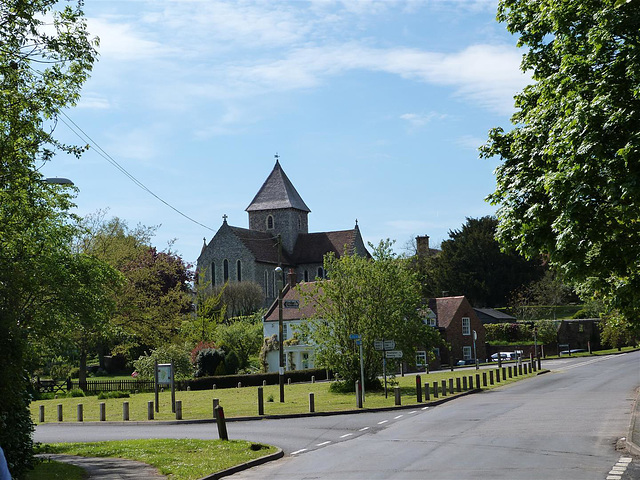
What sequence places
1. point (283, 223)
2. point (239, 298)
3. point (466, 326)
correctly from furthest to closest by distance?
1. point (283, 223)
2. point (239, 298)
3. point (466, 326)

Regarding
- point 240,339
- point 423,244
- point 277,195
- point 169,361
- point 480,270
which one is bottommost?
point 169,361

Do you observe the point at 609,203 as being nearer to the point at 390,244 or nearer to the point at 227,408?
the point at 227,408

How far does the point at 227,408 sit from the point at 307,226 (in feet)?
281

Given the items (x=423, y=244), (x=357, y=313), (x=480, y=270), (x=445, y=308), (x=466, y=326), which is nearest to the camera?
(x=357, y=313)

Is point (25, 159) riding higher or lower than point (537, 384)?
higher

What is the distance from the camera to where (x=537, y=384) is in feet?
124

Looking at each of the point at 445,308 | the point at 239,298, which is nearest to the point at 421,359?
the point at 445,308

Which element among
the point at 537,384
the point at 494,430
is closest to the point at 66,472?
the point at 494,430

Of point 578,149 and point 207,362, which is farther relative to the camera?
point 207,362

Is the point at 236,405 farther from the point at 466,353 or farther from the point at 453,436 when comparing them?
the point at 466,353

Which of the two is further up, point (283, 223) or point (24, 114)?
point (283, 223)

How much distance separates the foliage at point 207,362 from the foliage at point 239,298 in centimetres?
3402

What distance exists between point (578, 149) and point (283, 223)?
9889 cm

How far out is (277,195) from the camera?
113 meters
